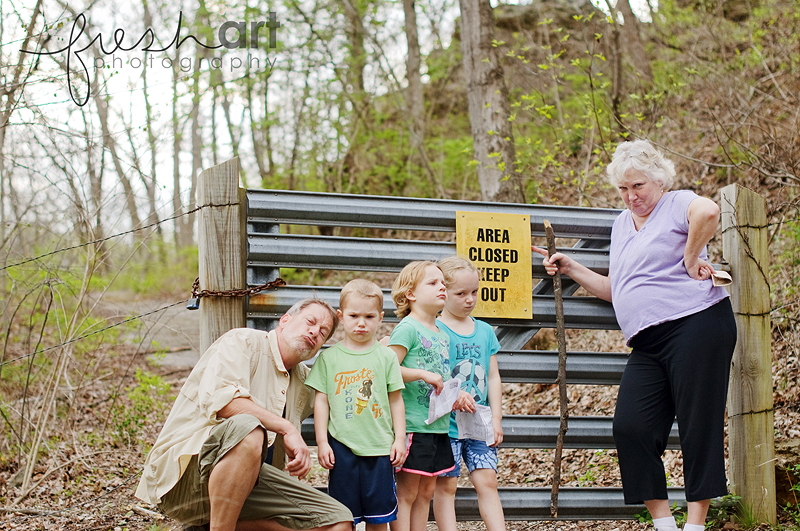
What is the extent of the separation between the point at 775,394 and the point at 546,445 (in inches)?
111

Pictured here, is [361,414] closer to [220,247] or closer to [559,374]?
[220,247]

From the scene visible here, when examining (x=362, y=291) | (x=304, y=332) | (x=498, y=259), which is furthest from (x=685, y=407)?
(x=304, y=332)

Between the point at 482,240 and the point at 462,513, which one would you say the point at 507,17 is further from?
the point at 462,513

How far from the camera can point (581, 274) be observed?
400cm

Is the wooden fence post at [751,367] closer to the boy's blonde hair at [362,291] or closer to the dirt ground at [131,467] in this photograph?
the dirt ground at [131,467]

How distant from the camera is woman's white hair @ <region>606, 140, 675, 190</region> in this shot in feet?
11.7

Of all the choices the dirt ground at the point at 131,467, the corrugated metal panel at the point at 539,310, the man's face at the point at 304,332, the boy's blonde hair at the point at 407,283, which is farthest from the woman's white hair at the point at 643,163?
the dirt ground at the point at 131,467

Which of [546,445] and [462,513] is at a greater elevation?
[546,445]

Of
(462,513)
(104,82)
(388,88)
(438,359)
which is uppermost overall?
(388,88)

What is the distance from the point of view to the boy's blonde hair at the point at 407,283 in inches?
135

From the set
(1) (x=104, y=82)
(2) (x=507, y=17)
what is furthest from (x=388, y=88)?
(1) (x=104, y=82)

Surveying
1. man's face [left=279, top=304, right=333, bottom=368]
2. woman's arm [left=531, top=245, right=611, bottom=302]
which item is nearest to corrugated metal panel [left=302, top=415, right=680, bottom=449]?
woman's arm [left=531, top=245, right=611, bottom=302]

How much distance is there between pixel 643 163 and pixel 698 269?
26.1 inches

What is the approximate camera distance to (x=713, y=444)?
3488mm
